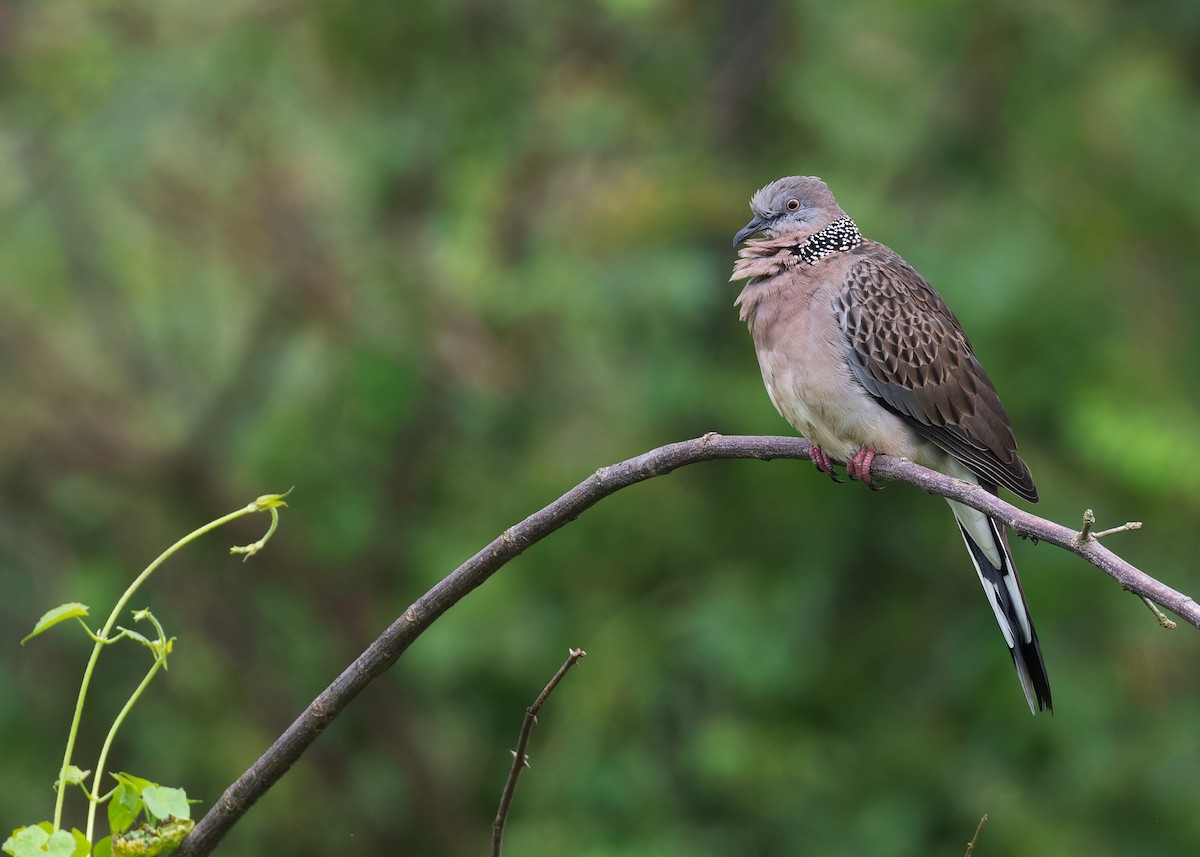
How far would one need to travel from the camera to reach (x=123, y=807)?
66.9 inches

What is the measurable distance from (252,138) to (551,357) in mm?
1684

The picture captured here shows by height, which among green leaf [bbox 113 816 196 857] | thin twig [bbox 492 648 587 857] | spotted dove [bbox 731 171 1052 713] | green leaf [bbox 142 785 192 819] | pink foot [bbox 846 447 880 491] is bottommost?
green leaf [bbox 113 816 196 857]

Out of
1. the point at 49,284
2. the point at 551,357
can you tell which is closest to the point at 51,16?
the point at 49,284

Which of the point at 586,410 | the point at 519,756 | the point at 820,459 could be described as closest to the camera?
the point at 519,756

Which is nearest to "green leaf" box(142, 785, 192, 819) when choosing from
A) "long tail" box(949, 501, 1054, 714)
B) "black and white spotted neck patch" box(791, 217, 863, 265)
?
"long tail" box(949, 501, 1054, 714)

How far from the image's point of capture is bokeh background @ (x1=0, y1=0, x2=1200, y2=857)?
18.8 ft

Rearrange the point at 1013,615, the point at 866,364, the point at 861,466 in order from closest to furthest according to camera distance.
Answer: the point at 861,466 → the point at 1013,615 → the point at 866,364

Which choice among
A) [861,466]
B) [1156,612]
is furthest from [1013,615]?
[1156,612]

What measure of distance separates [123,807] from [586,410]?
4707 millimetres

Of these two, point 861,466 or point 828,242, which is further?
point 828,242

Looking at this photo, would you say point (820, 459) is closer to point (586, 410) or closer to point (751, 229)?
point (751, 229)

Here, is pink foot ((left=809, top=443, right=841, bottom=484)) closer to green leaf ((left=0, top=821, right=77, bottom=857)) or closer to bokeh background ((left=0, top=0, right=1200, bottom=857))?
green leaf ((left=0, top=821, right=77, bottom=857))

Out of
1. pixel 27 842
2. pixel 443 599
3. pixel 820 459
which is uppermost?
pixel 820 459

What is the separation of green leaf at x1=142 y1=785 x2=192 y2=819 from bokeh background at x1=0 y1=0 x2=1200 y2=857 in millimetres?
3884
